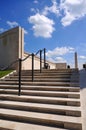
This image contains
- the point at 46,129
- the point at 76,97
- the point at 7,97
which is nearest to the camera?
the point at 46,129

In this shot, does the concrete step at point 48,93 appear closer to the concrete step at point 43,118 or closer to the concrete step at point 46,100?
the concrete step at point 46,100

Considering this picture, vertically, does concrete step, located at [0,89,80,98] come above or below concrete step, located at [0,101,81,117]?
above

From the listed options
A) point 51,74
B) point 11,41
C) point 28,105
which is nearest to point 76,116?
point 28,105

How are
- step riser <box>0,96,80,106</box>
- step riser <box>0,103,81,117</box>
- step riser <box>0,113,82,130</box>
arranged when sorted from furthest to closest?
step riser <box>0,96,80,106</box> → step riser <box>0,103,81,117</box> → step riser <box>0,113,82,130</box>

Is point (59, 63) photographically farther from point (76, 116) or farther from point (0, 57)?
point (76, 116)

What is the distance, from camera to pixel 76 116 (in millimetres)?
3119

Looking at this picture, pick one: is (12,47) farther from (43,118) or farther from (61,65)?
(61,65)

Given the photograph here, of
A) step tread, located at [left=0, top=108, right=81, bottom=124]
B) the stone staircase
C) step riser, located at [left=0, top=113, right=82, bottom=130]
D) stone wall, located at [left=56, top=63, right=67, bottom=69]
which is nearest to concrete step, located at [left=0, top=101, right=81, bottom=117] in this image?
the stone staircase

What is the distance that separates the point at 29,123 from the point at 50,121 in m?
0.41

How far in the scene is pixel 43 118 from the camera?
3.09 m

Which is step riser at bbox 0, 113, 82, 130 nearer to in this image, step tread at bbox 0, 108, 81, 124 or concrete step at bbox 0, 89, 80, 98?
step tread at bbox 0, 108, 81, 124

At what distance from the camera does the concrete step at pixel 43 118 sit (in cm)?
285

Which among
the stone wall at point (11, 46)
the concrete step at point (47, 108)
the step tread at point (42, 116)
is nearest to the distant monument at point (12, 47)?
the stone wall at point (11, 46)

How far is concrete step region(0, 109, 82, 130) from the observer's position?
285cm
